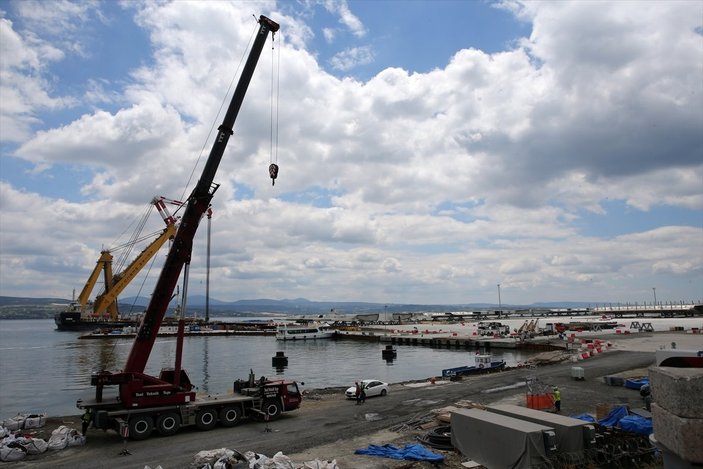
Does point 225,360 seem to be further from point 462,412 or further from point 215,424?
point 462,412

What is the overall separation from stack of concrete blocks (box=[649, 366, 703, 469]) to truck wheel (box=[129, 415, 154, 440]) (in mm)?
20215

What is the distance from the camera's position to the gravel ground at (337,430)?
1822cm

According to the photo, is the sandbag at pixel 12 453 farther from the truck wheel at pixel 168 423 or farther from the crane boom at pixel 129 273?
the crane boom at pixel 129 273

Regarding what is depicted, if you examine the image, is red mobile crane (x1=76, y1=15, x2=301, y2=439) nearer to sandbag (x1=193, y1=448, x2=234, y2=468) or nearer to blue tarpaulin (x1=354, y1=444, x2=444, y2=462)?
sandbag (x1=193, y1=448, x2=234, y2=468)

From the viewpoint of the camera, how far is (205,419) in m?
22.9

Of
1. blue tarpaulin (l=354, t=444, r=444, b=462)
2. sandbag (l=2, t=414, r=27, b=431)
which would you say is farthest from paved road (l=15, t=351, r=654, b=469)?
sandbag (l=2, t=414, r=27, b=431)

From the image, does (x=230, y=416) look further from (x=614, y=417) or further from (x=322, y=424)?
(x=614, y=417)

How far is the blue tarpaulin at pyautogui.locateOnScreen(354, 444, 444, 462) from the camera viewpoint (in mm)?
16984

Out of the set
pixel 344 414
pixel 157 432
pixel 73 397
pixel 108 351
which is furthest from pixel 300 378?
pixel 108 351

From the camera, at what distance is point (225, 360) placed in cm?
7644

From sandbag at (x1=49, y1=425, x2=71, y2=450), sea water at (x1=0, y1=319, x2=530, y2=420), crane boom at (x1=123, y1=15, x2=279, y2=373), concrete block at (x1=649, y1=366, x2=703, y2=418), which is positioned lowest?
sea water at (x1=0, y1=319, x2=530, y2=420)

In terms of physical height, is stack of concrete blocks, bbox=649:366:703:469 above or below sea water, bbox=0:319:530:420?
above

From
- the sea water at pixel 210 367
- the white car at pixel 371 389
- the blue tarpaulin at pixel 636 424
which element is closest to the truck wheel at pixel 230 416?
the white car at pixel 371 389

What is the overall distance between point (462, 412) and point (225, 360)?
66.9m
